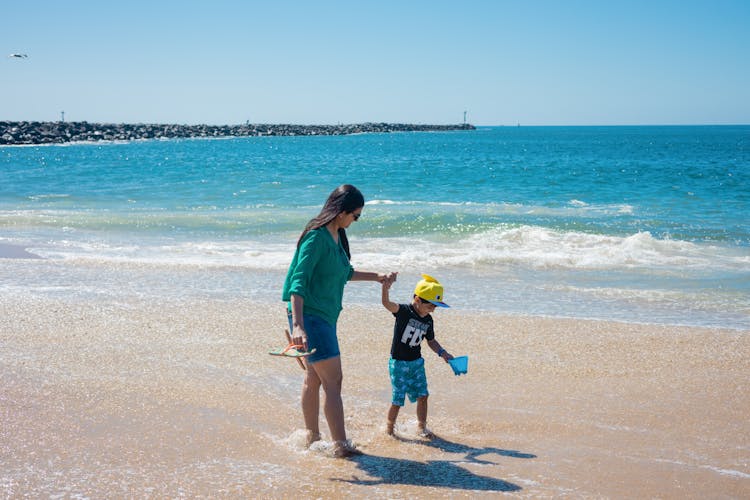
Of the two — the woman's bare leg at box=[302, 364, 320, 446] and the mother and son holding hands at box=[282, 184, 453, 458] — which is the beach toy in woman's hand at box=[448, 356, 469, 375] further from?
the woman's bare leg at box=[302, 364, 320, 446]

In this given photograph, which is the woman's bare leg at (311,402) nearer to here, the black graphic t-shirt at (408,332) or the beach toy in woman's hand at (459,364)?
the black graphic t-shirt at (408,332)

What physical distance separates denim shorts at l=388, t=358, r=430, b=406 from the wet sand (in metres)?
0.29

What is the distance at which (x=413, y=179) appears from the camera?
32.4 m

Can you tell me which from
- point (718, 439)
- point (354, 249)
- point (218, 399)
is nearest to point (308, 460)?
point (218, 399)

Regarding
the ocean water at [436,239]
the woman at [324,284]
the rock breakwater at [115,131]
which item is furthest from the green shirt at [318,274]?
the rock breakwater at [115,131]

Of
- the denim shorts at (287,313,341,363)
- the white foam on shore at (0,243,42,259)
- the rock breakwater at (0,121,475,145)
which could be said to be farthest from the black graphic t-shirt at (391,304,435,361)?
the rock breakwater at (0,121,475,145)

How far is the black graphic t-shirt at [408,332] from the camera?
475 cm

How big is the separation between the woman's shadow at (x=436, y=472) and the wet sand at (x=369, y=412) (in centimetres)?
1

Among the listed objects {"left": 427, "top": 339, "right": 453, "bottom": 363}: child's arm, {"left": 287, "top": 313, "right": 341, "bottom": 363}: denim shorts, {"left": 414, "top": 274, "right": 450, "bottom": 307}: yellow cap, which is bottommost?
{"left": 427, "top": 339, "right": 453, "bottom": 363}: child's arm

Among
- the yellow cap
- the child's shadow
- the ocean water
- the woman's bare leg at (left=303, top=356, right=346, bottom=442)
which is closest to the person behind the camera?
the woman's bare leg at (left=303, top=356, right=346, bottom=442)

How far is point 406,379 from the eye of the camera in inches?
188

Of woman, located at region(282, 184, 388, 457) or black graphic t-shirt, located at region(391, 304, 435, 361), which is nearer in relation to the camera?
woman, located at region(282, 184, 388, 457)

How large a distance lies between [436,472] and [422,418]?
2.01 ft

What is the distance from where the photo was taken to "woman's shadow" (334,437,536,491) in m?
4.10
